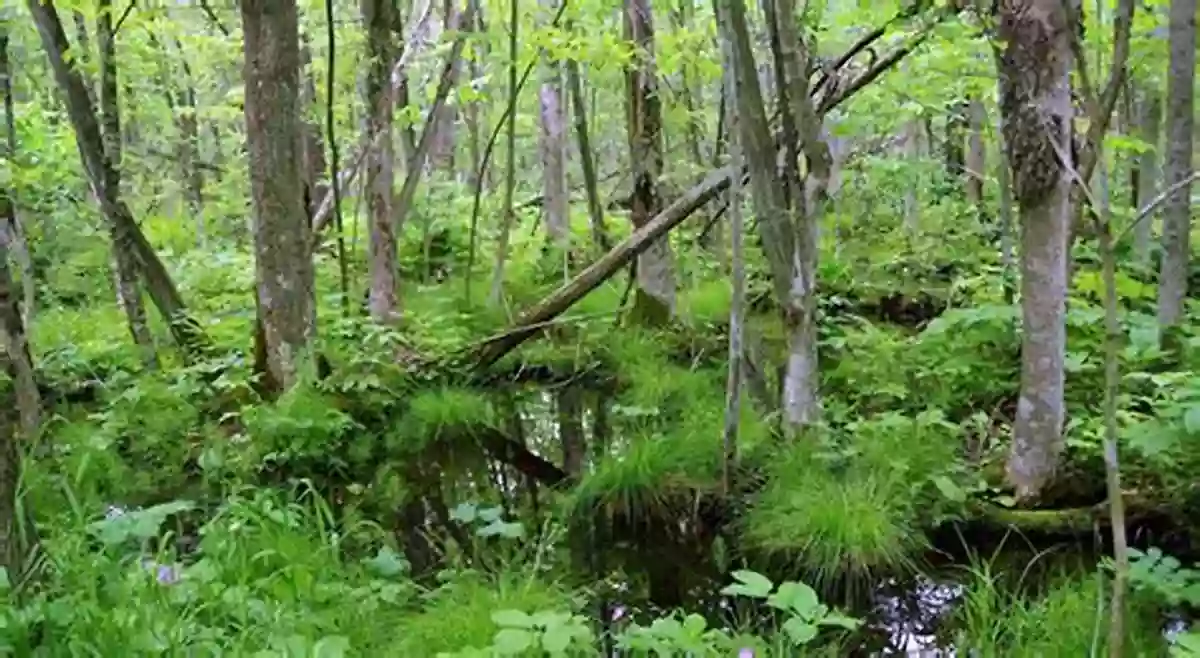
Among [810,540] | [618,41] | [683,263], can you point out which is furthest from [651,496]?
[683,263]

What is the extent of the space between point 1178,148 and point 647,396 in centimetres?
325

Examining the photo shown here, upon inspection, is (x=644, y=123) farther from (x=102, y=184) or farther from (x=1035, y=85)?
(x=1035, y=85)

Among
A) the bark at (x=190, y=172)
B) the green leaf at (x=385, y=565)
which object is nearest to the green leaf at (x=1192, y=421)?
the green leaf at (x=385, y=565)

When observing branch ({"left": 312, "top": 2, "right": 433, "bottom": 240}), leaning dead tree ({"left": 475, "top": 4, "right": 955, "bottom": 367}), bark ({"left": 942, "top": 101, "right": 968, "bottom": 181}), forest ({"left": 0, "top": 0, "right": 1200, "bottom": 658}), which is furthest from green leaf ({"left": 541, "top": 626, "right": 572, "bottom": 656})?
bark ({"left": 942, "top": 101, "right": 968, "bottom": 181})

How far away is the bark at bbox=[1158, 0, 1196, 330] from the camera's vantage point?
5371 mm

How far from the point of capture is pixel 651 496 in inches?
188

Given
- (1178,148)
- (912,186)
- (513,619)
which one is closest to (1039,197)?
(1178,148)

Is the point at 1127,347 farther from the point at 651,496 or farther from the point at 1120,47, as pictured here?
the point at 651,496

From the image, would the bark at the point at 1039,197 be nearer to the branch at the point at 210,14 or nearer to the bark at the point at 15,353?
the bark at the point at 15,353

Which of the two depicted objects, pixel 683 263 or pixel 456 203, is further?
pixel 456 203

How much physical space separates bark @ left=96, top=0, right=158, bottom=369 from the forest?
1.2 inches

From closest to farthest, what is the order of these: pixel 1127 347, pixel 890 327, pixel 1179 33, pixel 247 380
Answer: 1. pixel 1127 347
2. pixel 1179 33
3. pixel 247 380
4. pixel 890 327

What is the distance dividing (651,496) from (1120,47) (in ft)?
8.79

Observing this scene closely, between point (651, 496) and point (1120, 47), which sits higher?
point (1120, 47)
